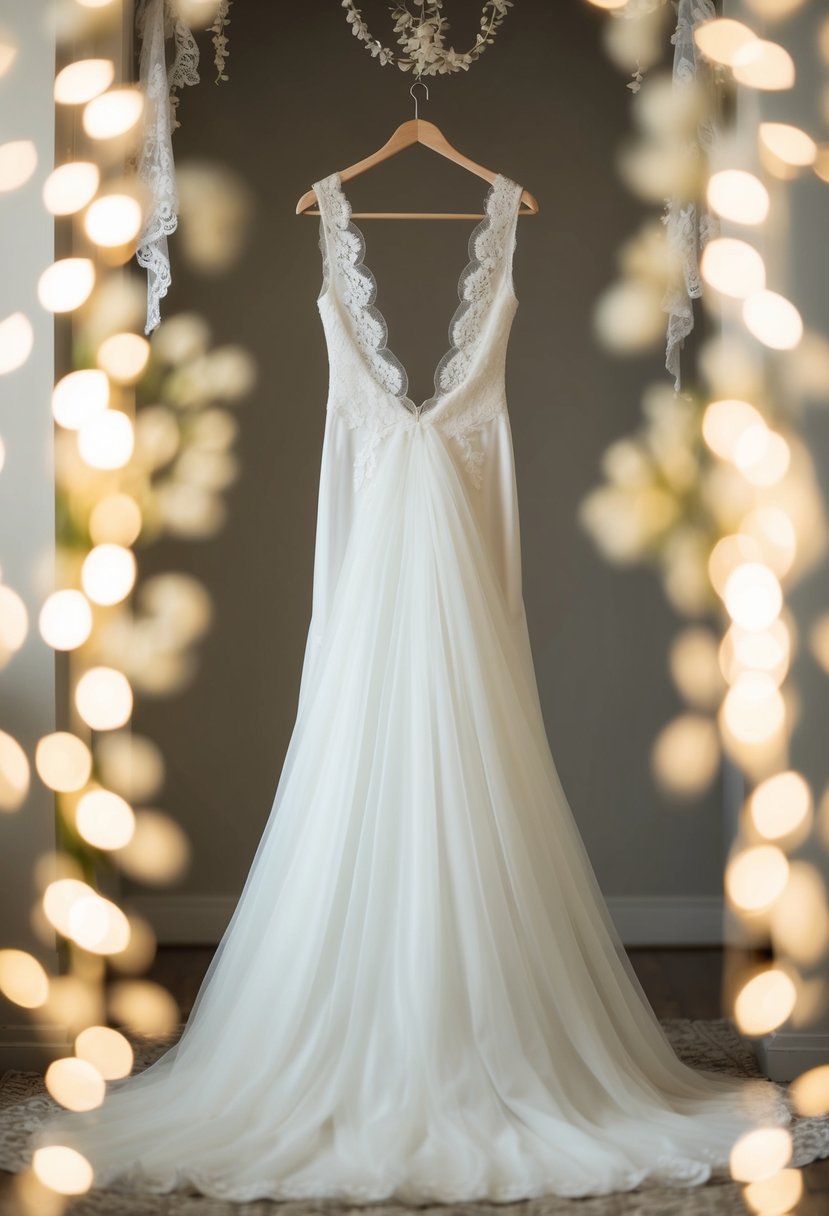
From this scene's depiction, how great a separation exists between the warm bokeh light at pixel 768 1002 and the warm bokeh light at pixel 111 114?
7.30 ft

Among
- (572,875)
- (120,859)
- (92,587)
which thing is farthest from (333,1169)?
(120,859)

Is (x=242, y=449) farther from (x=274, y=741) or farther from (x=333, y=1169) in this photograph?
(x=333, y=1169)

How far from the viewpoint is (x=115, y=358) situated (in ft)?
9.72

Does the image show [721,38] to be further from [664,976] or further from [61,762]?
[664,976]

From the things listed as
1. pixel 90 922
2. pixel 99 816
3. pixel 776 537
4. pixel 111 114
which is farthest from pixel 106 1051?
pixel 111 114

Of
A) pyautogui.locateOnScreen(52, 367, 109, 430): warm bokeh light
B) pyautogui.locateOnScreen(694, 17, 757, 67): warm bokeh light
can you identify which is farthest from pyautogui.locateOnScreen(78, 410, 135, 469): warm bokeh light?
pyautogui.locateOnScreen(694, 17, 757, 67): warm bokeh light

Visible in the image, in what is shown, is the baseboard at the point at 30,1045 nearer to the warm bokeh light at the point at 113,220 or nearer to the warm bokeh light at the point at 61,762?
the warm bokeh light at the point at 61,762

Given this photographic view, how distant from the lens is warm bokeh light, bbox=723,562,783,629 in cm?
250

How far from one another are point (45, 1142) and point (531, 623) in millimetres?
1913

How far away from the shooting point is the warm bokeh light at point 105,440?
266 centimetres

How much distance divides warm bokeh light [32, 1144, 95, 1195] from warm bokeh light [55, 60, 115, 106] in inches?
79.1

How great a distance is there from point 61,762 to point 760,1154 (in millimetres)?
1502

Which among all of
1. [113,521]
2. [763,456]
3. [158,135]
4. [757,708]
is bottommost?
[757,708]

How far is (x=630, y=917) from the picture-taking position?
3512 millimetres
